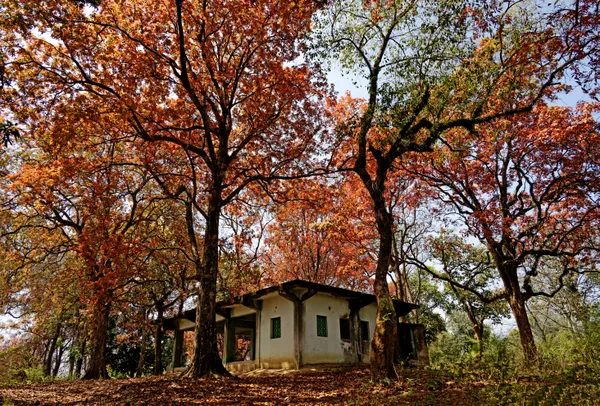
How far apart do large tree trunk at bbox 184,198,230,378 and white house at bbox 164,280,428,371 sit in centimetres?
337

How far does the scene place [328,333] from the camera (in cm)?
1617

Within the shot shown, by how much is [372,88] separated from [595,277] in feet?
90.8

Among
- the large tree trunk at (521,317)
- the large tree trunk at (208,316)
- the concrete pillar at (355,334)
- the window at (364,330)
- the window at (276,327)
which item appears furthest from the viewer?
the window at (364,330)

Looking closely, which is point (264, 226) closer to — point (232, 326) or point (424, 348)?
point (232, 326)

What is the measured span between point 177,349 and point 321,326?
34.4ft

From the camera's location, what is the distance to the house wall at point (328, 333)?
1521 centimetres

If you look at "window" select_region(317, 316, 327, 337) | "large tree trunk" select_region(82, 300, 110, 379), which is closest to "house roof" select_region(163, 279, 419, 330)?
"window" select_region(317, 316, 327, 337)

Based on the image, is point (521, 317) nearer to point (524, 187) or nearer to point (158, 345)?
point (524, 187)

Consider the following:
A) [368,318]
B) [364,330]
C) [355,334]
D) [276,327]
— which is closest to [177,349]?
[276,327]

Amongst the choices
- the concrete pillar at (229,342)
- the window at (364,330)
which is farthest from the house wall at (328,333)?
the concrete pillar at (229,342)

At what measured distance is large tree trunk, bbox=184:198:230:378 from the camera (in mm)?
11227

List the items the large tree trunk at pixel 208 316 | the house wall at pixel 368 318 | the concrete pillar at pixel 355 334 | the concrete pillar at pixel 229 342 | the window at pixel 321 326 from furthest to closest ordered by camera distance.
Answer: the concrete pillar at pixel 229 342 → the house wall at pixel 368 318 → the concrete pillar at pixel 355 334 → the window at pixel 321 326 → the large tree trunk at pixel 208 316

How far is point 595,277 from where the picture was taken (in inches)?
1104

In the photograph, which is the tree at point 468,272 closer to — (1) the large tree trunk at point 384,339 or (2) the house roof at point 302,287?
(2) the house roof at point 302,287
